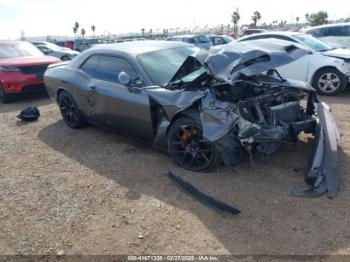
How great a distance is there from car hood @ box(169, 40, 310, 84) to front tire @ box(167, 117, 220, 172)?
0.69 meters

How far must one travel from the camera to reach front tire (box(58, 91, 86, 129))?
6.11 m

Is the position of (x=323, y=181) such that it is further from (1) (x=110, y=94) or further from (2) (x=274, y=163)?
(1) (x=110, y=94)

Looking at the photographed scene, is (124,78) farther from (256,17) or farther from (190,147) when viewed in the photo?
(256,17)

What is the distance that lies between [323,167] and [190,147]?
1.52 m

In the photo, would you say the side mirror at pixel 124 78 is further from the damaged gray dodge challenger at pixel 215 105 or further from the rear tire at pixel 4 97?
the rear tire at pixel 4 97

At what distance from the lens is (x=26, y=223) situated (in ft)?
11.7

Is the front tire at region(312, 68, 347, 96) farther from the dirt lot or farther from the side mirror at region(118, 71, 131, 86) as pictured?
the side mirror at region(118, 71, 131, 86)

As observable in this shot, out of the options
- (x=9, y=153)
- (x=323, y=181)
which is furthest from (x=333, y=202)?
(x=9, y=153)

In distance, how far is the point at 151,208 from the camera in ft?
12.0

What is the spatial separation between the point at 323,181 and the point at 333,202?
0.30 meters

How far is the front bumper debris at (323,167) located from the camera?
144 inches

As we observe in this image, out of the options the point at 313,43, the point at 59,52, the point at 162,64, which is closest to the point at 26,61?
the point at 162,64

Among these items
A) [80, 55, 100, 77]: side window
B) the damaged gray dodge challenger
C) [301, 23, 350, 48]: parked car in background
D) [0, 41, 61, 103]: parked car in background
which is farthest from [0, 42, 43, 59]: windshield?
[301, 23, 350, 48]: parked car in background

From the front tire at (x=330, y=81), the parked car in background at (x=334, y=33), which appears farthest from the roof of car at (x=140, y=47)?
the parked car in background at (x=334, y=33)
